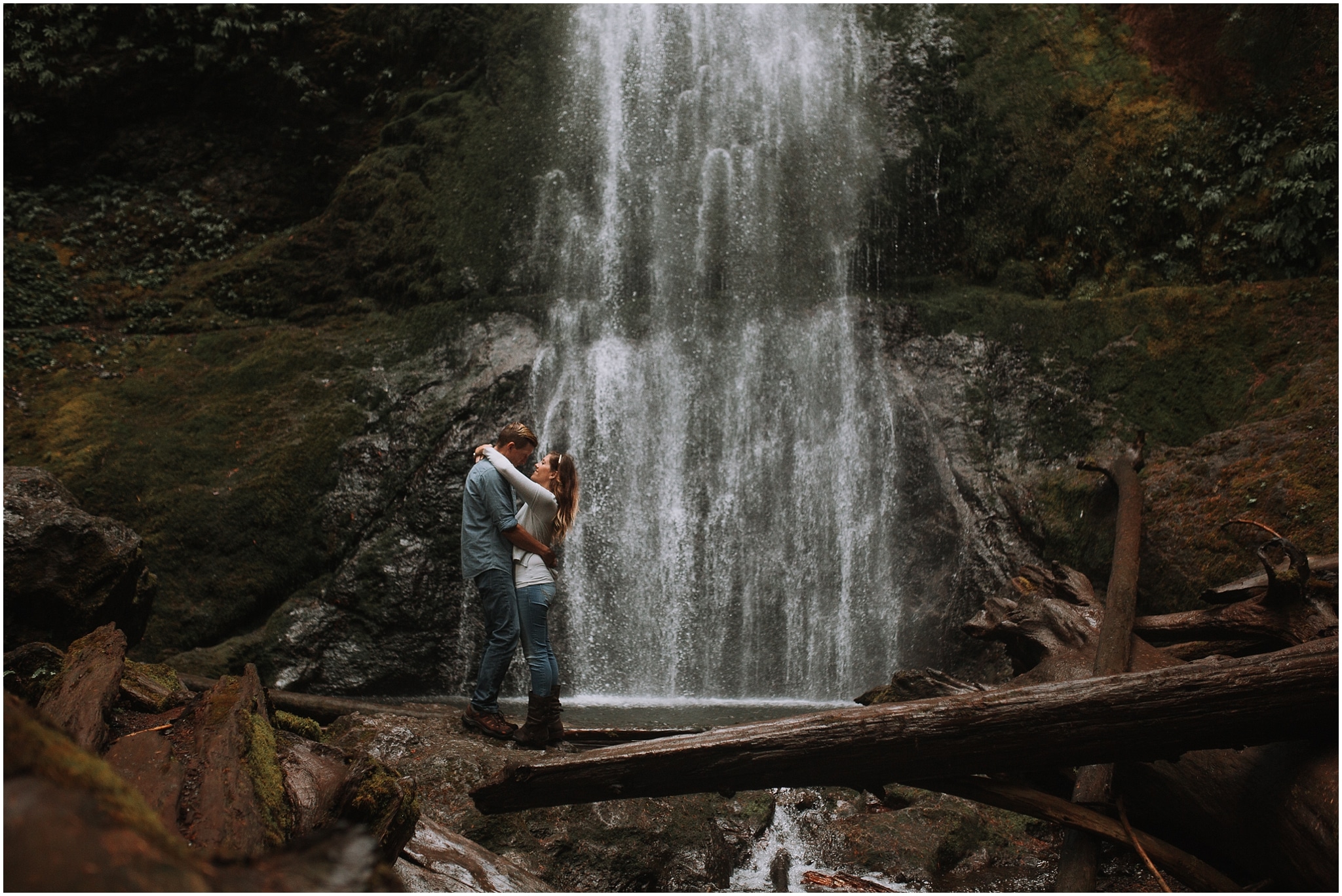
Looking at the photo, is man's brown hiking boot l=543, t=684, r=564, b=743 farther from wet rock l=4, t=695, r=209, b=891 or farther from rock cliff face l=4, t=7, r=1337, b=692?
wet rock l=4, t=695, r=209, b=891

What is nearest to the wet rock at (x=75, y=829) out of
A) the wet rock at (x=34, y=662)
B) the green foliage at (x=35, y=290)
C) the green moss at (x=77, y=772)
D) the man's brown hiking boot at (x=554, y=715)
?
the green moss at (x=77, y=772)

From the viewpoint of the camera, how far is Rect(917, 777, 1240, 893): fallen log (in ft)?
11.0

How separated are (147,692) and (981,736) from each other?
298cm

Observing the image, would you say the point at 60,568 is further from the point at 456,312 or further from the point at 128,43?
the point at 128,43

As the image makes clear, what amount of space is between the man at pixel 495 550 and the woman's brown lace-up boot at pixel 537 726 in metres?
0.25

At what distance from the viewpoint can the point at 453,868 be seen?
3088 millimetres

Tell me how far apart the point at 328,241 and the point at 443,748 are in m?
10.1

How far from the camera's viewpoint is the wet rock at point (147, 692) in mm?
2902

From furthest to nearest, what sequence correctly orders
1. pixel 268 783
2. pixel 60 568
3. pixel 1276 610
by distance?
pixel 60 568, pixel 1276 610, pixel 268 783

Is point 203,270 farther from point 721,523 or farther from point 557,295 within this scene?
point 721,523

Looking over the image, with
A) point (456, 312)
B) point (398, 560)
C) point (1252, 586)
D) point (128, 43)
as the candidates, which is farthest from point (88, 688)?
point (128, 43)

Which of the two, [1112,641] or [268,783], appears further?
[1112,641]

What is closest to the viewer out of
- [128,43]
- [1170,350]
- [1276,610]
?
[1276,610]

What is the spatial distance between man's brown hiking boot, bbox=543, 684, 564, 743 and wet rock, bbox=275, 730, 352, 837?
1833mm
